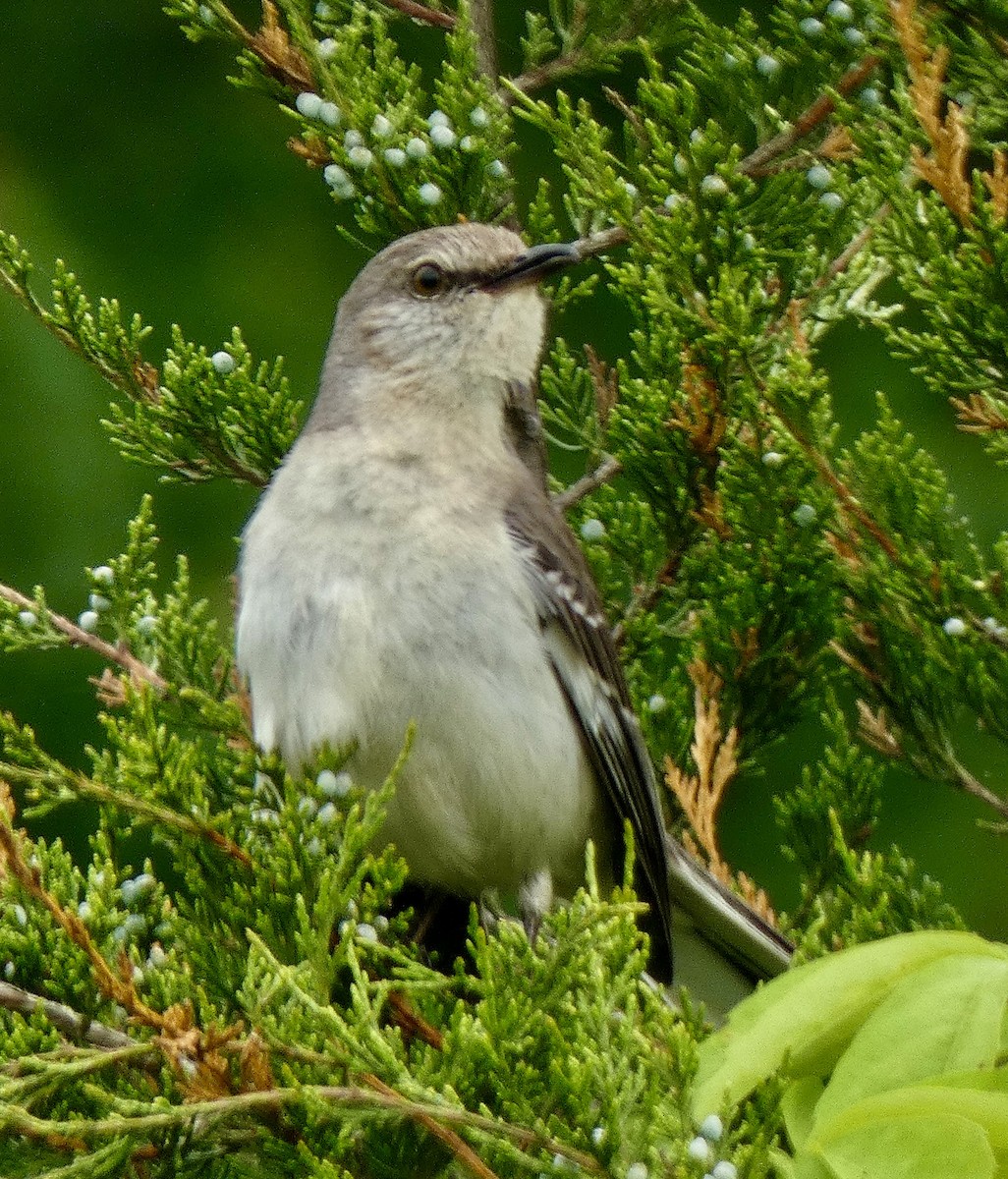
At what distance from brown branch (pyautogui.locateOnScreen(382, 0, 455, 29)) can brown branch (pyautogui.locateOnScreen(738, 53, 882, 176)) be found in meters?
0.75

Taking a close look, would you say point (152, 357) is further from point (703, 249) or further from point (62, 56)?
point (703, 249)

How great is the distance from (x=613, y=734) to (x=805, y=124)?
4.00 feet

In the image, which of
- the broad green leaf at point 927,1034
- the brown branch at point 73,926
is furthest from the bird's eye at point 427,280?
the broad green leaf at point 927,1034

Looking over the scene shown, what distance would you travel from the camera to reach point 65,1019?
8.15 feet

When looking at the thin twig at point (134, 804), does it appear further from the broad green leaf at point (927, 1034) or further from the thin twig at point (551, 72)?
the thin twig at point (551, 72)

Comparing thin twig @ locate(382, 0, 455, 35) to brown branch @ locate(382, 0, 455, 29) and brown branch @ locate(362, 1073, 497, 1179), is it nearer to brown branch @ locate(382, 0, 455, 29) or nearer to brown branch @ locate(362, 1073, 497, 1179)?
brown branch @ locate(382, 0, 455, 29)

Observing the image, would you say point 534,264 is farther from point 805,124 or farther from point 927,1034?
point 927,1034

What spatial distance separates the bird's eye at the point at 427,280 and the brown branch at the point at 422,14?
57cm

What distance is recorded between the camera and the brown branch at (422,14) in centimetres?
387

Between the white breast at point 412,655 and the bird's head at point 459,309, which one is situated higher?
the bird's head at point 459,309

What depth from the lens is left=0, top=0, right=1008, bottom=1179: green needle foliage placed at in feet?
7.42

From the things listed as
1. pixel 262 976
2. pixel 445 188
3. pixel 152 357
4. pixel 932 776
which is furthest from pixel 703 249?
pixel 152 357

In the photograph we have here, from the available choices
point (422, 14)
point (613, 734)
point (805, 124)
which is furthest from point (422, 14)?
point (613, 734)

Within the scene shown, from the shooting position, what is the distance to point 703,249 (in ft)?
10.4
